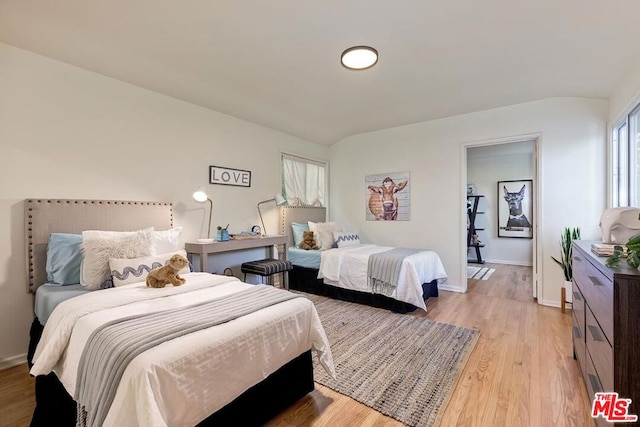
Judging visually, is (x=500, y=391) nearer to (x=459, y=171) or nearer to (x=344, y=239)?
(x=344, y=239)

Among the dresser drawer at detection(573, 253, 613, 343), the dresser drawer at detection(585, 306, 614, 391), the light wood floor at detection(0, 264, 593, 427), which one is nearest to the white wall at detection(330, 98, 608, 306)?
the light wood floor at detection(0, 264, 593, 427)

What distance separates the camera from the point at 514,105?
3.72 m

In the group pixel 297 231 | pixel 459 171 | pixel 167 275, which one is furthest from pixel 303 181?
pixel 167 275

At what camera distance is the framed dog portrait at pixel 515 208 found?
19.7ft

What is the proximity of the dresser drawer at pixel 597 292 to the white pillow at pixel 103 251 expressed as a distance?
9.62ft

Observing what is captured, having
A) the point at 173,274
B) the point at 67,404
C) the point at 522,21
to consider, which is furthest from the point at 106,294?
the point at 522,21

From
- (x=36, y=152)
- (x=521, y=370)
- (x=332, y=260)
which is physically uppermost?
(x=36, y=152)

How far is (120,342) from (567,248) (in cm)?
432

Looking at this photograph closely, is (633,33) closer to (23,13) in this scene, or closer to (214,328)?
(214,328)

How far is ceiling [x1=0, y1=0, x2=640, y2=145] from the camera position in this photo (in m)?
1.95

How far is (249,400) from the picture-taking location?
151 centimetres

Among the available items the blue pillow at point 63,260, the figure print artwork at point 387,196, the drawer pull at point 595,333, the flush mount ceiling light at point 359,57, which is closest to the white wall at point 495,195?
the figure print artwork at point 387,196

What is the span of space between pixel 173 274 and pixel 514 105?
441 centimetres

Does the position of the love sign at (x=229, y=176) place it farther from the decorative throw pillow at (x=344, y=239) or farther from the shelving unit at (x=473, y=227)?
the shelving unit at (x=473, y=227)
